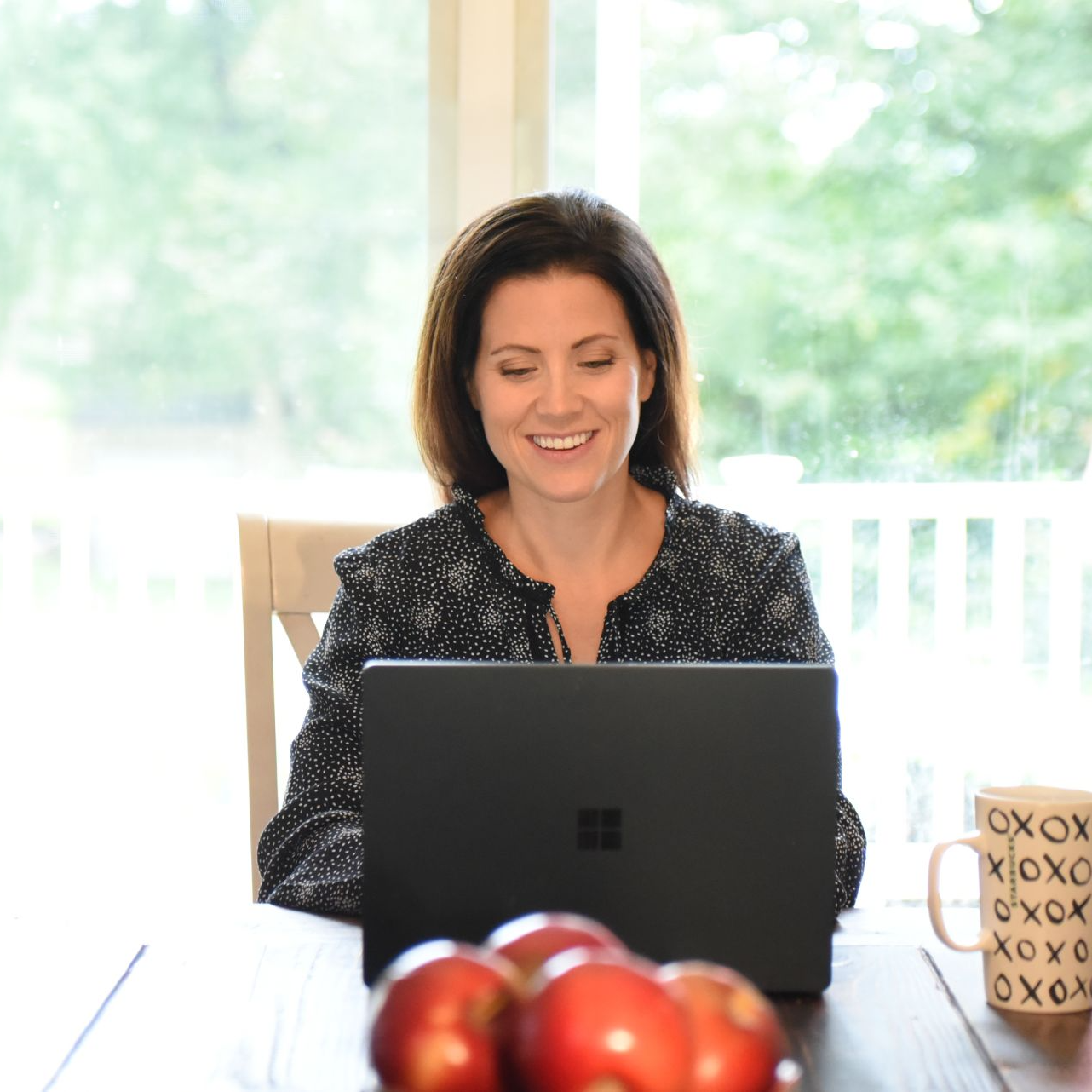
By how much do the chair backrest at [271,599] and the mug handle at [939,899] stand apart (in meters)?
0.78

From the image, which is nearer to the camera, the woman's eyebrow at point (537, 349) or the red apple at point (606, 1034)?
the red apple at point (606, 1034)

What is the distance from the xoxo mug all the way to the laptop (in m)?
0.11

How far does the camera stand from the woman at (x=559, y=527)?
4.87 ft

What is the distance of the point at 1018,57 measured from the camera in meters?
2.66

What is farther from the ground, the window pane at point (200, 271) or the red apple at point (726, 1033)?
the window pane at point (200, 271)

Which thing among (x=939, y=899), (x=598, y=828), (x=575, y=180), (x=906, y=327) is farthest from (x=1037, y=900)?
(x=906, y=327)

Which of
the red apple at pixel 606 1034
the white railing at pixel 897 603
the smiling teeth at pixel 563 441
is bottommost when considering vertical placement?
the white railing at pixel 897 603

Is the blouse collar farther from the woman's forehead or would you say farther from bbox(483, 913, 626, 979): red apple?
bbox(483, 913, 626, 979): red apple

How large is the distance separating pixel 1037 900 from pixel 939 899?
6 cm

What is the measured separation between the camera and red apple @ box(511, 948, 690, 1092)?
495 mm

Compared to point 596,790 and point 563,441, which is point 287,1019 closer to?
point 596,790

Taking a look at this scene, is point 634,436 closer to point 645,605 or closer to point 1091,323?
point 645,605

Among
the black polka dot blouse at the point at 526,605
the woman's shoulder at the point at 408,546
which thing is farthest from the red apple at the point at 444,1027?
the woman's shoulder at the point at 408,546

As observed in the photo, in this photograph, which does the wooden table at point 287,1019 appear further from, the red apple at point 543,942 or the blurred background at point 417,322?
the blurred background at point 417,322
